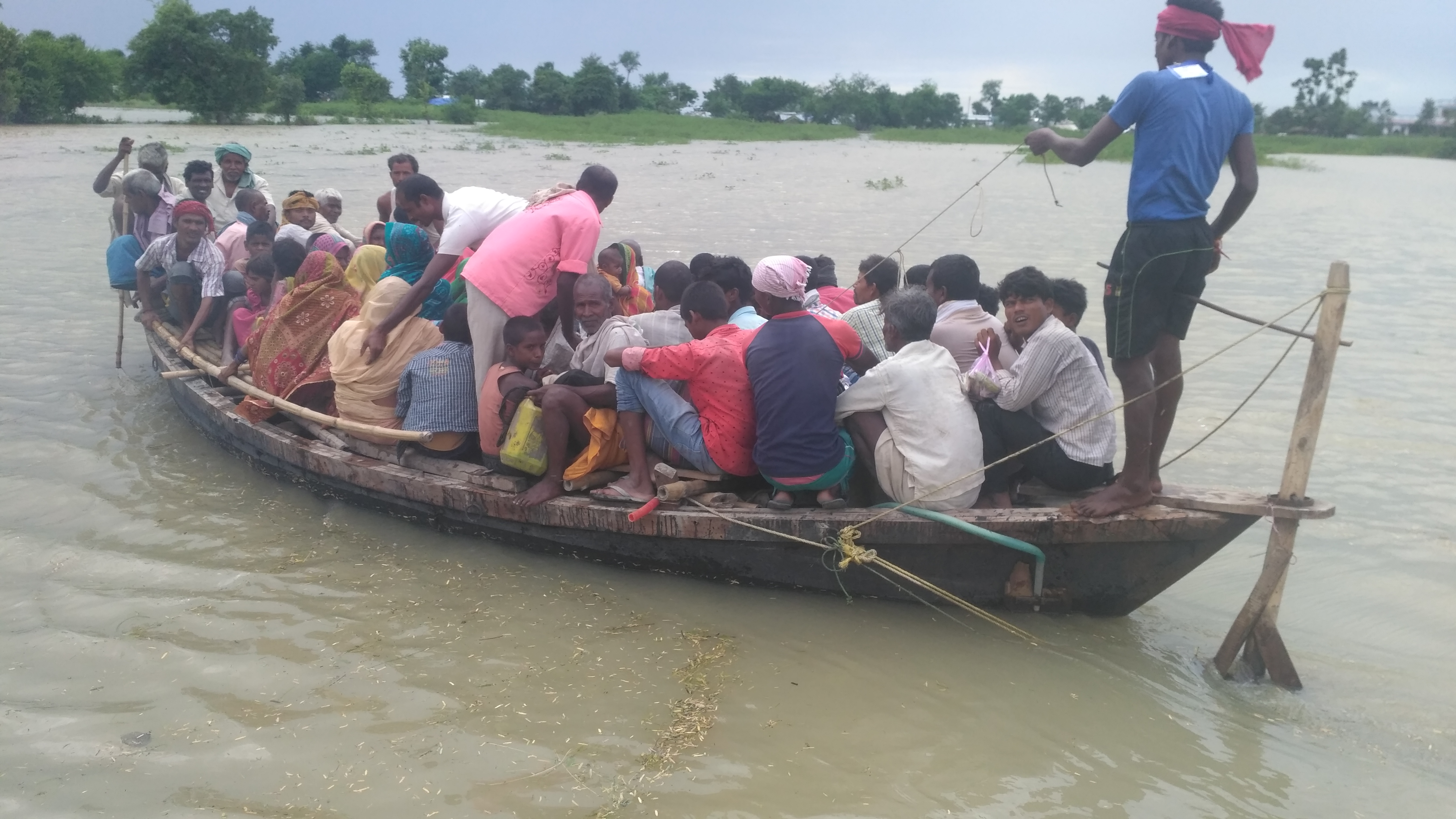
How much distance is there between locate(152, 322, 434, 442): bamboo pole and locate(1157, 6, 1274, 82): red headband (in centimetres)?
356

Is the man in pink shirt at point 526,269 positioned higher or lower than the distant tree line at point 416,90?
lower

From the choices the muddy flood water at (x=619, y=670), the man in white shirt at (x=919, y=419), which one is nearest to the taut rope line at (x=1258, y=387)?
the muddy flood water at (x=619, y=670)

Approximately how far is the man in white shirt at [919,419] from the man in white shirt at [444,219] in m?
1.98

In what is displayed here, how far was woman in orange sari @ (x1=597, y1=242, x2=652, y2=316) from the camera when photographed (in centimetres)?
550

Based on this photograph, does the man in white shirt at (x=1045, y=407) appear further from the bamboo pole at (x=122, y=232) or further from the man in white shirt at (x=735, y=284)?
the bamboo pole at (x=122, y=232)

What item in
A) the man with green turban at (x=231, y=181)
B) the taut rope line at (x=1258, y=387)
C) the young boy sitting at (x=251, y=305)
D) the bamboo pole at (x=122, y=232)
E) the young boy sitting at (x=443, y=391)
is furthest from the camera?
the man with green turban at (x=231, y=181)

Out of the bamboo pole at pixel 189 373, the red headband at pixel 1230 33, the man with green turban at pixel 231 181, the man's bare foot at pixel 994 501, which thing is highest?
the red headband at pixel 1230 33

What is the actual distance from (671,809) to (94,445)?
16.1 feet

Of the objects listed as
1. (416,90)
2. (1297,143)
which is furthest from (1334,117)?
(416,90)

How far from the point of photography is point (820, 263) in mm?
6742

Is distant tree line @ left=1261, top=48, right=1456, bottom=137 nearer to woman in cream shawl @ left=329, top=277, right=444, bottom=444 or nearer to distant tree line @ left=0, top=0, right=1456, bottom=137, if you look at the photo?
distant tree line @ left=0, top=0, right=1456, bottom=137

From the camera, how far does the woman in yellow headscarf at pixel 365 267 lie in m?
5.48

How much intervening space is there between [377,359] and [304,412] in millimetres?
548

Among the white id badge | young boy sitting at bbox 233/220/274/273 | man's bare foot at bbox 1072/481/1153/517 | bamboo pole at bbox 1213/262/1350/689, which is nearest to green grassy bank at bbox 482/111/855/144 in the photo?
young boy sitting at bbox 233/220/274/273
